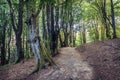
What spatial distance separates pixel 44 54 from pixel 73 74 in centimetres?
296

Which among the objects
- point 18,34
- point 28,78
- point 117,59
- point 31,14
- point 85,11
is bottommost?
point 28,78

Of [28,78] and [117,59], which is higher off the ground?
[117,59]

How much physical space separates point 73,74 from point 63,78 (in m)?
0.72

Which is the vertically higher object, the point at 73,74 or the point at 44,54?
the point at 44,54

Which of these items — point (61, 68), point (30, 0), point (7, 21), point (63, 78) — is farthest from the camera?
point (7, 21)

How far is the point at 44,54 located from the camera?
12.7 meters

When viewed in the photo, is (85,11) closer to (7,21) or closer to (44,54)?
(7,21)

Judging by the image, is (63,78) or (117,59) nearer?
(63,78)

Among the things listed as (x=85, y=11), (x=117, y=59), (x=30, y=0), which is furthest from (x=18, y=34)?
(x=85, y=11)

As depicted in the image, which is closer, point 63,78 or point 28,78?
point 63,78

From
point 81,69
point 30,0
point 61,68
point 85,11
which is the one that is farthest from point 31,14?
point 85,11

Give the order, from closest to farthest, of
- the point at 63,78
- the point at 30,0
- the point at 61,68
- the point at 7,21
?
the point at 63,78 → the point at 30,0 → the point at 61,68 → the point at 7,21

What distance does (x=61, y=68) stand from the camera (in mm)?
11953

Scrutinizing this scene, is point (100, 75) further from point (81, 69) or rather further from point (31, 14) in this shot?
point (31, 14)
